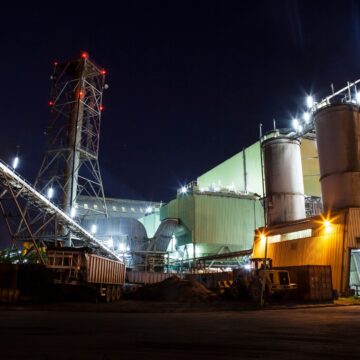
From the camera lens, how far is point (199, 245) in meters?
47.9

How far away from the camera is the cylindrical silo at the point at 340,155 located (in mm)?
28078

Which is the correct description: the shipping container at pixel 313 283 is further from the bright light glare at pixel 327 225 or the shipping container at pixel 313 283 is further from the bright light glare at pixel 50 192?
the bright light glare at pixel 50 192

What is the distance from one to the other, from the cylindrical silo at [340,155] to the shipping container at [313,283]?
221 inches

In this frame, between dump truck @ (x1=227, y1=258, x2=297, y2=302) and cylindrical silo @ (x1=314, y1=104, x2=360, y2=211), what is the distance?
7.35m

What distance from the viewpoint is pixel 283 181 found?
120 feet

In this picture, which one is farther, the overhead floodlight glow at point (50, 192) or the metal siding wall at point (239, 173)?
the metal siding wall at point (239, 173)

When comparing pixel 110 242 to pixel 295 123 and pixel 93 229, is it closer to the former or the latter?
pixel 93 229

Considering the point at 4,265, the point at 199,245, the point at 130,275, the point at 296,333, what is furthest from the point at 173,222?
the point at 296,333

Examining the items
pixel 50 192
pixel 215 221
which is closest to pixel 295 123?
pixel 215 221

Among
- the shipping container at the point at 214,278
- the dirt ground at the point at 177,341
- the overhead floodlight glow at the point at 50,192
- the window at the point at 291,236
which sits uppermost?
the overhead floodlight glow at the point at 50,192

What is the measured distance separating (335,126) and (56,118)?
1273 inches

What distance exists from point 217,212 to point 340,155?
2163 cm

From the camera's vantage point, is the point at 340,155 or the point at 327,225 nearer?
the point at 327,225

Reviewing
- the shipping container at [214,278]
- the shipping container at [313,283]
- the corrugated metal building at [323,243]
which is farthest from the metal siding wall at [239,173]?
the shipping container at [313,283]
